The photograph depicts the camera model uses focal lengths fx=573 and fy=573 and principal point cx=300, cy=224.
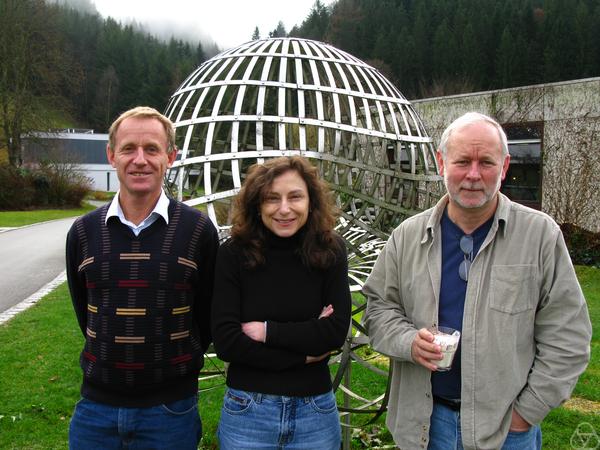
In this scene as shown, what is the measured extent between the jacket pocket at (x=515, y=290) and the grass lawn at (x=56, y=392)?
76.3 inches

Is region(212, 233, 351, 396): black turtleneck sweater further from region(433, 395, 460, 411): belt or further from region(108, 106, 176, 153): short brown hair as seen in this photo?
region(108, 106, 176, 153): short brown hair

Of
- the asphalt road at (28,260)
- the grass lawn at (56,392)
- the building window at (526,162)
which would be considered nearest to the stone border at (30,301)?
the asphalt road at (28,260)

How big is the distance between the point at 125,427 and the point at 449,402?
1262 mm

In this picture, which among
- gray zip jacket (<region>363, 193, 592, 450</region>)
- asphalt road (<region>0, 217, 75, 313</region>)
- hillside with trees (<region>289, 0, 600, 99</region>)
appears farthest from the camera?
hillside with trees (<region>289, 0, 600, 99</region>)

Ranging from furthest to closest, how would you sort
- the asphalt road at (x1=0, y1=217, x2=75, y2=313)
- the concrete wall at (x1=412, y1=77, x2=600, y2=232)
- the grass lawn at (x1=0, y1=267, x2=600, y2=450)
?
the concrete wall at (x1=412, y1=77, x2=600, y2=232), the asphalt road at (x1=0, y1=217, x2=75, y2=313), the grass lawn at (x1=0, y1=267, x2=600, y2=450)

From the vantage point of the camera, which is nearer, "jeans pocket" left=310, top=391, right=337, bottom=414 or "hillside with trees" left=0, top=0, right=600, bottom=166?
"jeans pocket" left=310, top=391, right=337, bottom=414

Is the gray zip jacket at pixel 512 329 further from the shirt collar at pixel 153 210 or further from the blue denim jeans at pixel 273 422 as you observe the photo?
the shirt collar at pixel 153 210

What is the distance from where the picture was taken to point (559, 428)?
4738 millimetres

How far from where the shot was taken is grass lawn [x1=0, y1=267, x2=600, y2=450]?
4.55 metres

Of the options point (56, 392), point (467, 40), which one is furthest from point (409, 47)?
point (56, 392)

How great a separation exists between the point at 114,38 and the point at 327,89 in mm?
72907

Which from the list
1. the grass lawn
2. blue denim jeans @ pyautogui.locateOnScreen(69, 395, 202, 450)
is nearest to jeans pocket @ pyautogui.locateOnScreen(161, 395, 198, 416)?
blue denim jeans @ pyautogui.locateOnScreen(69, 395, 202, 450)

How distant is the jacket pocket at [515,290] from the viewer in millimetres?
2074

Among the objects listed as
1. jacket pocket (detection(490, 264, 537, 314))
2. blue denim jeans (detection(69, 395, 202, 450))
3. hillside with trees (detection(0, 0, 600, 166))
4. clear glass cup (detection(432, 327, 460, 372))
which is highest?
hillside with trees (detection(0, 0, 600, 166))
